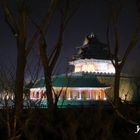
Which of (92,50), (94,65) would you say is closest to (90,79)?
(94,65)

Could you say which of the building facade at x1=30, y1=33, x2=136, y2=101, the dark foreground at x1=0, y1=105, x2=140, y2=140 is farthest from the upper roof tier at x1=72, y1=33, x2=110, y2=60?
the dark foreground at x1=0, y1=105, x2=140, y2=140

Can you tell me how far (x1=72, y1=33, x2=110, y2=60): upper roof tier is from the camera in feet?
174

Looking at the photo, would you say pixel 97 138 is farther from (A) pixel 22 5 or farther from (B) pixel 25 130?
(A) pixel 22 5

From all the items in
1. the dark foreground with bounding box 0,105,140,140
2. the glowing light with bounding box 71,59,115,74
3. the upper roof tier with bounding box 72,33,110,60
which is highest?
the upper roof tier with bounding box 72,33,110,60

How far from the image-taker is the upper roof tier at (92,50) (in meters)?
52.9

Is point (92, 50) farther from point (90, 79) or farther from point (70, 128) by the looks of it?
point (70, 128)

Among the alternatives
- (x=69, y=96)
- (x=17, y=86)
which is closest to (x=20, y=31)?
(x=17, y=86)

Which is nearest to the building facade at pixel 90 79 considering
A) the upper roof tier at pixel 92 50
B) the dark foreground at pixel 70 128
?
the upper roof tier at pixel 92 50

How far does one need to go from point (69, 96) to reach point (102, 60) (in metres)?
12.5

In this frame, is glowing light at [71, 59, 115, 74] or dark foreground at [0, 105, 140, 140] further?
glowing light at [71, 59, 115, 74]

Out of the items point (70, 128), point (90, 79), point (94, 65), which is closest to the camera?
point (70, 128)

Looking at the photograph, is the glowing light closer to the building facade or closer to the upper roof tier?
the building facade

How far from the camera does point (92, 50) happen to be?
54.1m

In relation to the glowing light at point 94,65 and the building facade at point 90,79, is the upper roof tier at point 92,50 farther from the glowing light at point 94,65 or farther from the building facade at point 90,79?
the glowing light at point 94,65
